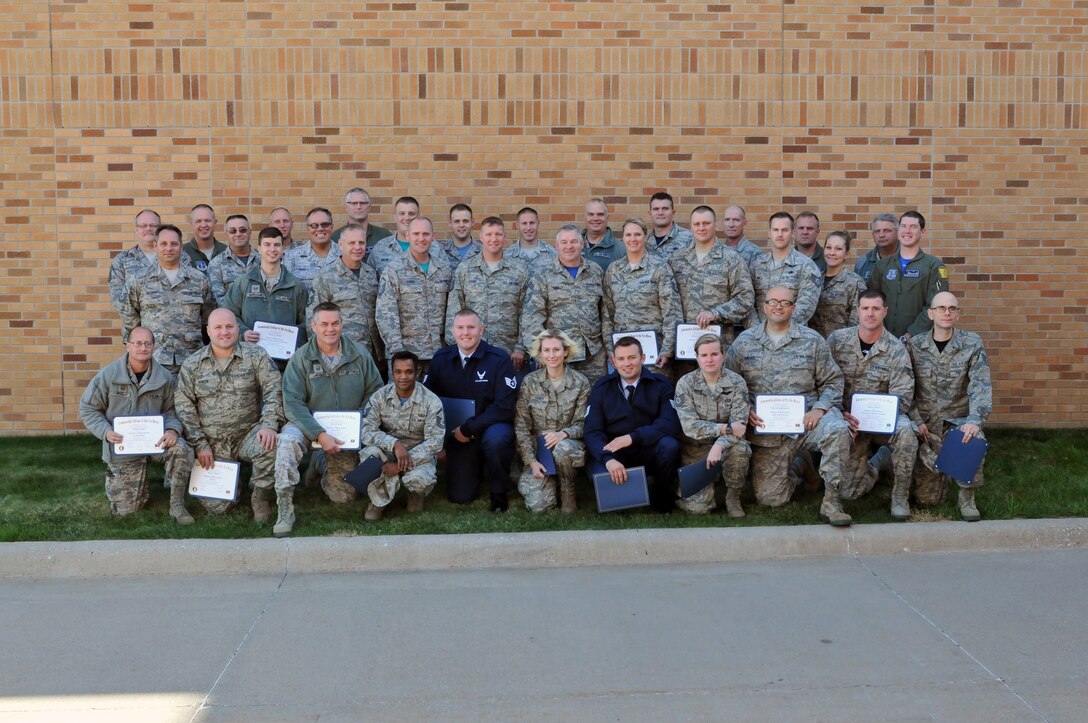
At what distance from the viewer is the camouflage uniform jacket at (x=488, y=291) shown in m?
8.99

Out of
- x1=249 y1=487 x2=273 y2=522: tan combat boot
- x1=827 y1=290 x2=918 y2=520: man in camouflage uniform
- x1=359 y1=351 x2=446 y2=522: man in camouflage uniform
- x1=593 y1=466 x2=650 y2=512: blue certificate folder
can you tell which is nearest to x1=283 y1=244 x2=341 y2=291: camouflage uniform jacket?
x1=359 y1=351 x2=446 y2=522: man in camouflage uniform

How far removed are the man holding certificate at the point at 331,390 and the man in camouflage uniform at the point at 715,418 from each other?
2359 millimetres

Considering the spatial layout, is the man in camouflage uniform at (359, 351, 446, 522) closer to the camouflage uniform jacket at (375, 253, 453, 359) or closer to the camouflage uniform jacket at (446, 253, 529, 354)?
the camouflage uniform jacket at (375, 253, 453, 359)

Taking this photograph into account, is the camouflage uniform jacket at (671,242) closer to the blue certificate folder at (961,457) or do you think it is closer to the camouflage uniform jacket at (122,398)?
the blue certificate folder at (961,457)

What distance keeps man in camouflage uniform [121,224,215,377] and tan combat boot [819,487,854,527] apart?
521 cm

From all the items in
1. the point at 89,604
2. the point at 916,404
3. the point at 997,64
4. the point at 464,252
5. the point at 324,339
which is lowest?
the point at 89,604

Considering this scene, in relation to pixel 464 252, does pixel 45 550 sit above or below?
below

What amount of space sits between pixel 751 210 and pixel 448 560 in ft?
16.9

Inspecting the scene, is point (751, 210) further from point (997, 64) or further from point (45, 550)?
point (45, 550)

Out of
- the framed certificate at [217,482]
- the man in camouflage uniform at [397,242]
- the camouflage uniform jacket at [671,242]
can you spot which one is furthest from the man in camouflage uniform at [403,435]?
the camouflage uniform jacket at [671,242]

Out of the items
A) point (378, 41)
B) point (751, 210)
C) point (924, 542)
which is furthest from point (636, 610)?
point (378, 41)

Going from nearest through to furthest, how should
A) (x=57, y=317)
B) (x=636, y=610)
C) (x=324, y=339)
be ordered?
(x=636, y=610), (x=324, y=339), (x=57, y=317)

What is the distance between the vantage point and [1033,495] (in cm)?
812

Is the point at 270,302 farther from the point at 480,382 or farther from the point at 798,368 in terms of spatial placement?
the point at 798,368
